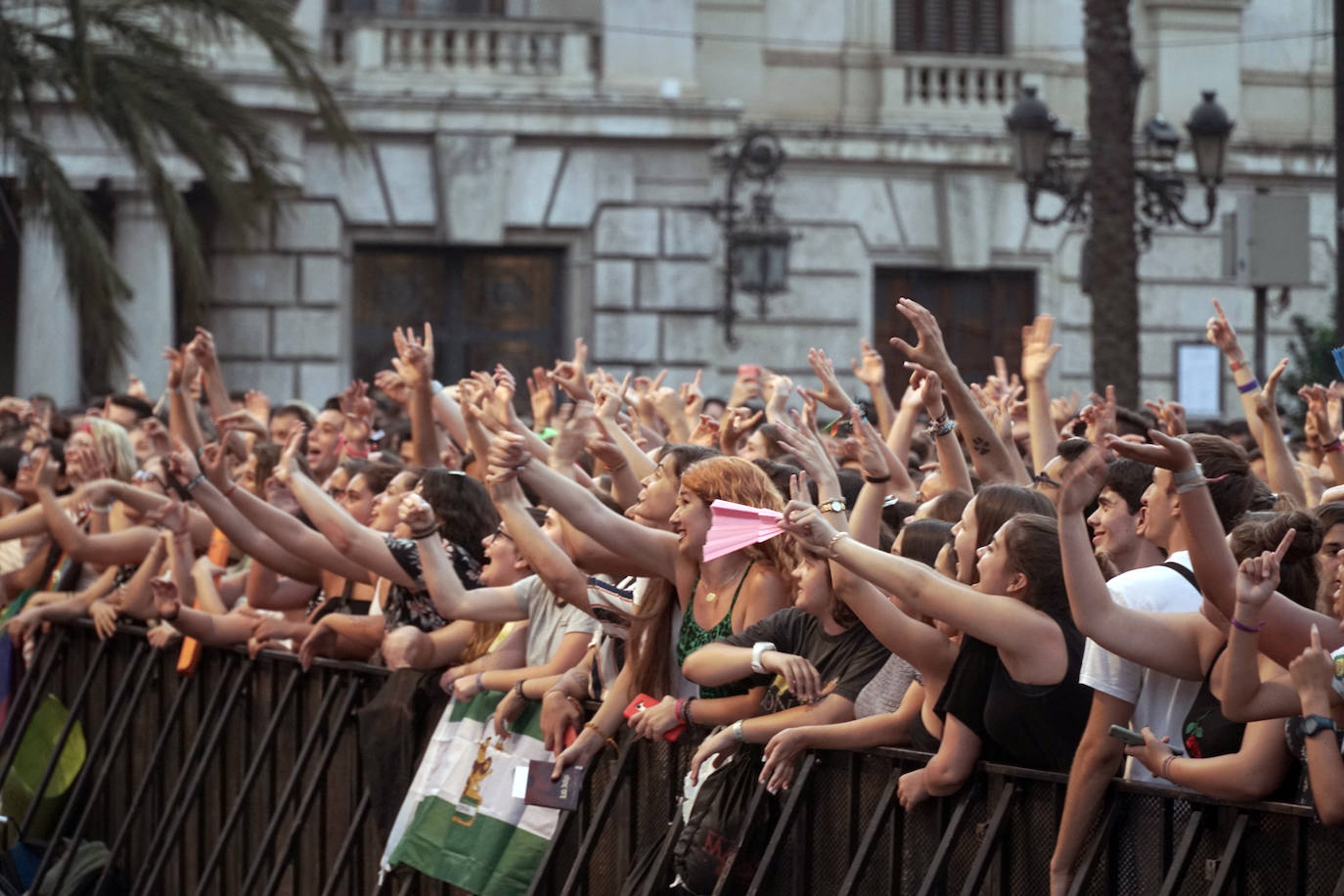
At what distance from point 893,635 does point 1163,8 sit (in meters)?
19.1

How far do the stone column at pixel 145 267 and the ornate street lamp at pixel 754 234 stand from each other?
5144 millimetres

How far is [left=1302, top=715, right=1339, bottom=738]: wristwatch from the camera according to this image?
432cm

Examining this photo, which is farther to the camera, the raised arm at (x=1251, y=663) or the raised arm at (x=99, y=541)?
the raised arm at (x=99, y=541)

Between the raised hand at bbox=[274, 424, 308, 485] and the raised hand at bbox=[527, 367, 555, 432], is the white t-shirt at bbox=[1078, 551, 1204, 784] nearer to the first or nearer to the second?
the raised hand at bbox=[274, 424, 308, 485]

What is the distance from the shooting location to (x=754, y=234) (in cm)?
2156

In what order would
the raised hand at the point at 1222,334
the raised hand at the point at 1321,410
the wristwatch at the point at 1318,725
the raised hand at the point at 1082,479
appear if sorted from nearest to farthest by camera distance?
the wristwatch at the point at 1318,725 → the raised hand at the point at 1082,479 → the raised hand at the point at 1222,334 → the raised hand at the point at 1321,410

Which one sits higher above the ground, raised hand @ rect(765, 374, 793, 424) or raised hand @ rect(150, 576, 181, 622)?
raised hand @ rect(765, 374, 793, 424)

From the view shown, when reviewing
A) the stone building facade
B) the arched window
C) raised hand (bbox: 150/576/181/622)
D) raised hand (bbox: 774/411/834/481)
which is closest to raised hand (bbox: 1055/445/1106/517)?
raised hand (bbox: 774/411/834/481)

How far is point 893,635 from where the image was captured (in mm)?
5242

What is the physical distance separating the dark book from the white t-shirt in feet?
5.97

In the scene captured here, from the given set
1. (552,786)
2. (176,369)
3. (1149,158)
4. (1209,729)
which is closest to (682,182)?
(1149,158)

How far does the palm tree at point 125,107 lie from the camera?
12977 millimetres

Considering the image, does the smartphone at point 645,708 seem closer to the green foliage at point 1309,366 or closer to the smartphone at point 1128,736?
the smartphone at point 1128,736

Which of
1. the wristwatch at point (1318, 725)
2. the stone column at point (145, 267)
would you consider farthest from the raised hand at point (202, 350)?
the stone column at point (145, 267)
